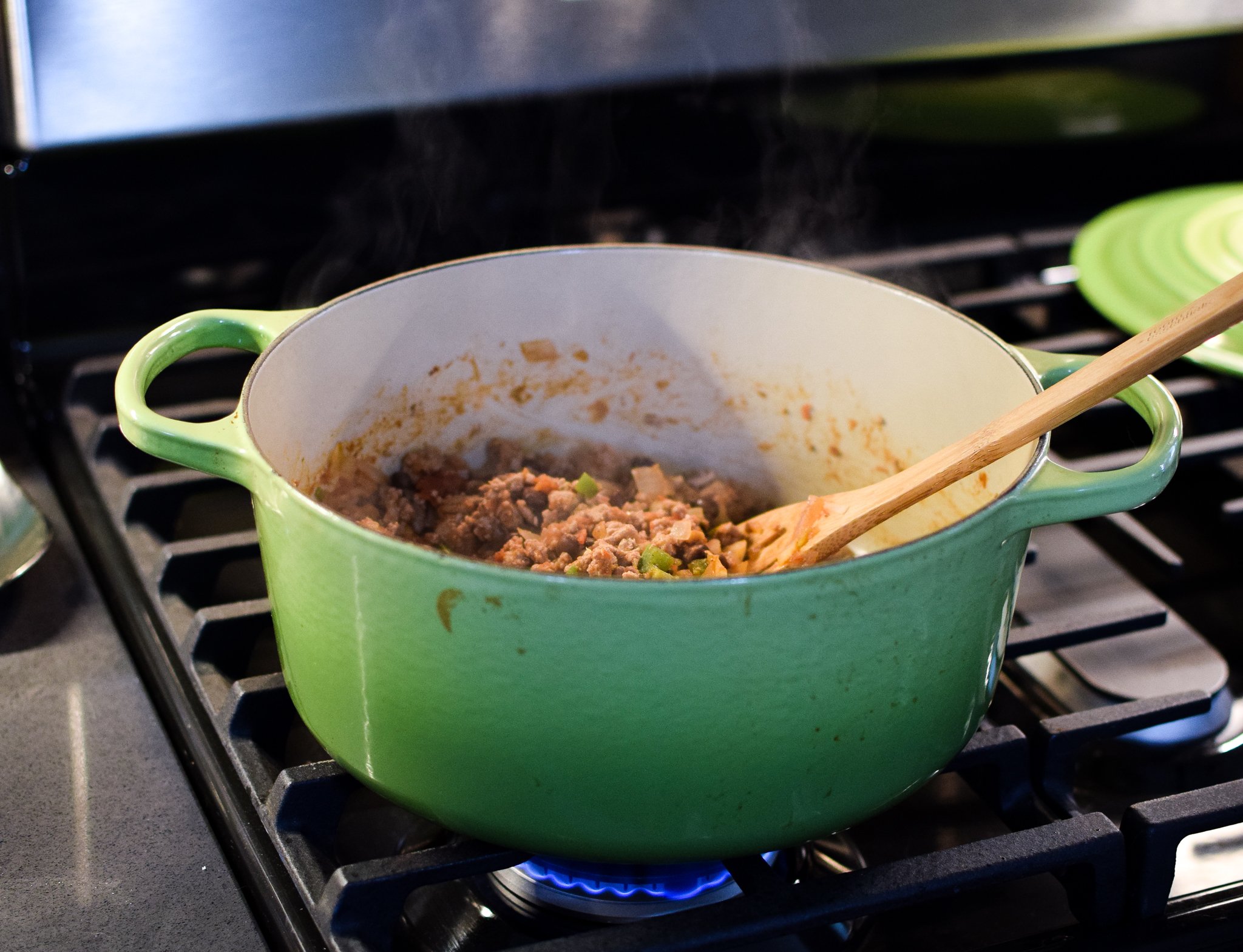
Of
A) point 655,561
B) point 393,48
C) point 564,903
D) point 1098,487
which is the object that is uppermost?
point 393,48

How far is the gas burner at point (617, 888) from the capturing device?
0.56 metres

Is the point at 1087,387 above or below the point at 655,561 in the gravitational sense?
above

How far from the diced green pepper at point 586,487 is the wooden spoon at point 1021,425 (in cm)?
17

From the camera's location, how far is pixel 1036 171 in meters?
1.17

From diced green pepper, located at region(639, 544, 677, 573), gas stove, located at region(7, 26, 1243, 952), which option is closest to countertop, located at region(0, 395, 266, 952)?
gas stove, located at region(7, 26, 1243, 952)

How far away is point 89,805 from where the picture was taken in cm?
58

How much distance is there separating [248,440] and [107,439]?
0.40 meters

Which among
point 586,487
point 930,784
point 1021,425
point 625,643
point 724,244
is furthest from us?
point 724,244

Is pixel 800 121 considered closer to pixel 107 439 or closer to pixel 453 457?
pixel 453 457

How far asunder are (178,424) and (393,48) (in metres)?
0.48

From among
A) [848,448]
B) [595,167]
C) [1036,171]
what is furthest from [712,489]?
[1036,171]

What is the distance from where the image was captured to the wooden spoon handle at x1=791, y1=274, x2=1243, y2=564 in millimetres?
511

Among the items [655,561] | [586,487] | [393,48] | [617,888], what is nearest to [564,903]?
[617,888]

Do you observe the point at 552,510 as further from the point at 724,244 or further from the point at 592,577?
the point at 724,244
